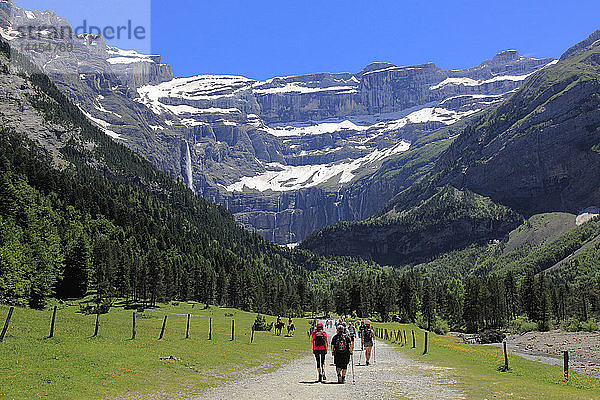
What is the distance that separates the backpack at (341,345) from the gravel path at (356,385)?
1924 millimetres

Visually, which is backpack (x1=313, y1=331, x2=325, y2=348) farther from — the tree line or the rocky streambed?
the tree line

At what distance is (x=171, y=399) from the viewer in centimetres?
2159

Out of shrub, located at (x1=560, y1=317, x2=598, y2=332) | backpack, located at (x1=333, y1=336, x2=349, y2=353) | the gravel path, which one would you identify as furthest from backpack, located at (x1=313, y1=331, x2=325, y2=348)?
shrub, located at (x1=560, y1=317, x2=598, y2=332)

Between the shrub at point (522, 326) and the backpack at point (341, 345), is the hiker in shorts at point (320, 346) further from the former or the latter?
the shrub at point (522, 326)

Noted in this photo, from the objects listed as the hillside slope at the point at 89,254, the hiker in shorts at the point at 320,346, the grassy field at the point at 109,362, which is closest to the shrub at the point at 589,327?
the hillside slope at the point at 89,254

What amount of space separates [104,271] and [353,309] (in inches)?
3017

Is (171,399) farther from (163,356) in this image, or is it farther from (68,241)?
(68,241)

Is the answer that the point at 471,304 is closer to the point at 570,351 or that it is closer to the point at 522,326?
the point at 522,326

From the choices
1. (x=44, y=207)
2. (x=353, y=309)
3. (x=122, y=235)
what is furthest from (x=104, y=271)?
(x=353, y=309)

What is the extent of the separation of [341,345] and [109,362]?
14413 mm

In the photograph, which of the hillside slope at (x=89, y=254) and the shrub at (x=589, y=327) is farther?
the shrub at (x=589, y=327)

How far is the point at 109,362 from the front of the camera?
28.8 m

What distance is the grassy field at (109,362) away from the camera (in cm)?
2216

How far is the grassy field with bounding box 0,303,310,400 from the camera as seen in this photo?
22.2 metres
